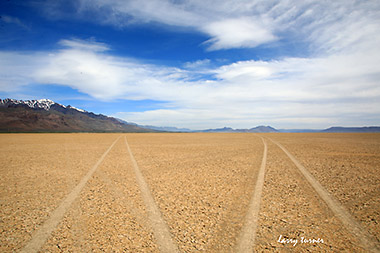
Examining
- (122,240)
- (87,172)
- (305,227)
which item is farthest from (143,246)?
(87,172)

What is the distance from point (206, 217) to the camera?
5.08m

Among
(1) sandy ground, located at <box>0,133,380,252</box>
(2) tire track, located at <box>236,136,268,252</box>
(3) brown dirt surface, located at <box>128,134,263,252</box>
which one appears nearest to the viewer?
(2) tire track, located at <box>236,136,268,252</box>

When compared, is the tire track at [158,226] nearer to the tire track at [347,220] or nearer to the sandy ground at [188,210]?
the sandy ground at [188,210]

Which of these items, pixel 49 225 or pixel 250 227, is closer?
pixel 250 227

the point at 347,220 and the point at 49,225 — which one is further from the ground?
the point at 347,220

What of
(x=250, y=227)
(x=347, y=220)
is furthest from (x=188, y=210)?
(x=347, y=220)
